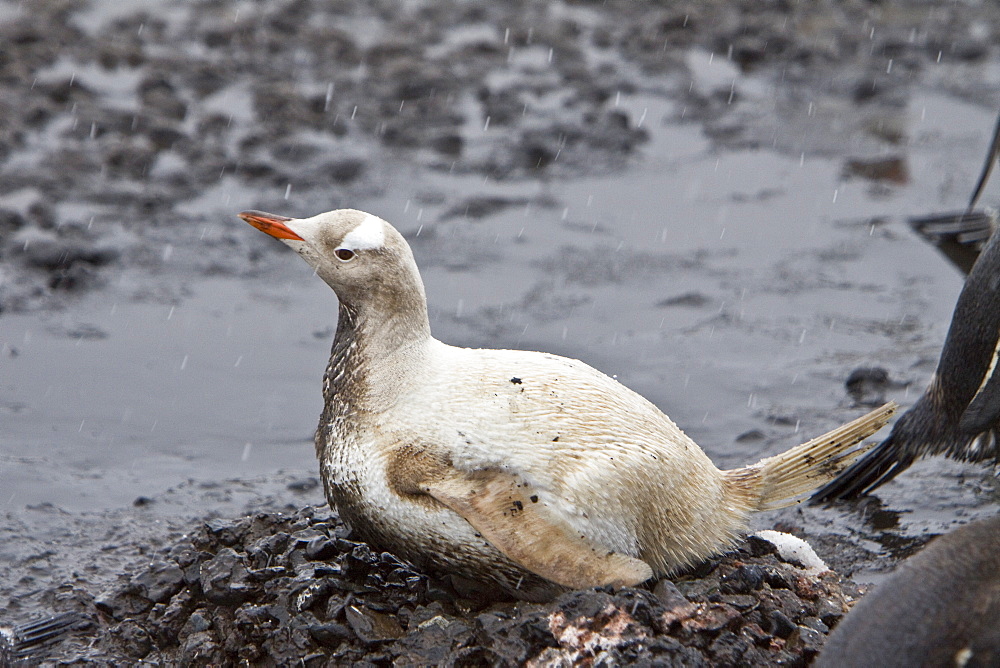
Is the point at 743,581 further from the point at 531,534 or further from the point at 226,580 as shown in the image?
the point at 226,580

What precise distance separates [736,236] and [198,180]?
3.56 meters

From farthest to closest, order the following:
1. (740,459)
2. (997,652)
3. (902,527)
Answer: (740,459)
(902,527)
(997,652)

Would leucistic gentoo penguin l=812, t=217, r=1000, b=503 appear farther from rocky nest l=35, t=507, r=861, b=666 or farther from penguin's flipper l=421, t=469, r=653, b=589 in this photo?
penguin's flipper l=421, t=469, r=653, b=589

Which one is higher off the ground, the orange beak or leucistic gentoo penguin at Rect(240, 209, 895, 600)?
the orange beak

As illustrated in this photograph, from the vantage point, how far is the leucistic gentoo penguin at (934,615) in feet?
9.39

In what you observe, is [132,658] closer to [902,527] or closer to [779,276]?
[902,527]

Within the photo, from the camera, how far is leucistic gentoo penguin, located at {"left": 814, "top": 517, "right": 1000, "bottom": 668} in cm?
286

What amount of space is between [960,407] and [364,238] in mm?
2707

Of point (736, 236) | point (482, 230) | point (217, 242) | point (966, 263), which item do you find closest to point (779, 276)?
point (736, 236)

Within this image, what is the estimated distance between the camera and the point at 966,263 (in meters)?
7.21

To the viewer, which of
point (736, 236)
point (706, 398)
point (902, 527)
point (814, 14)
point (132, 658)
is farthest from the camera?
point (814, 14)

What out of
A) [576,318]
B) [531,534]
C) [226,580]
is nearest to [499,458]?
[531,534]

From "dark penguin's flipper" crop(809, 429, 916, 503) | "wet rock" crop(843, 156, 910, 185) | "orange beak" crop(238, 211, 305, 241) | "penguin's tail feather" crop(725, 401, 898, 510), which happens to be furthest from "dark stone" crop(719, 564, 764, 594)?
"wet rock" crop(843, 156, 910, 185)

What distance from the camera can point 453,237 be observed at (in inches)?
296
